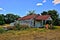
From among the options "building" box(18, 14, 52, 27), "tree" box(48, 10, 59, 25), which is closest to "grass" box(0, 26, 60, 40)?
"building" box(18, 14, 52, 27)

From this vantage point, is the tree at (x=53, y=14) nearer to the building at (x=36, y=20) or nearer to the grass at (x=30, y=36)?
the building at (x=36, y=20)

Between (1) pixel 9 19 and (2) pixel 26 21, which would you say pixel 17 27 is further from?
(1) pixel 9 19

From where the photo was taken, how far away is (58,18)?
3275 cm

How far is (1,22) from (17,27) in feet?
48.1

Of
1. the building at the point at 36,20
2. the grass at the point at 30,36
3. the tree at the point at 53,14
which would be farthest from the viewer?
the tree at the point at 53,14

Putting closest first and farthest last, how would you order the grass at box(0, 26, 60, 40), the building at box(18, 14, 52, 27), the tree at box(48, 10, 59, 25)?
the grass at box(0, 26, 60, 40)
the building at box(18, 14, 52, 27)
the tree at box(48, 10, 59, 25)

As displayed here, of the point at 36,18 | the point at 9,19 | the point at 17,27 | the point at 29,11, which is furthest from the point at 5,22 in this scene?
the point at 17,27

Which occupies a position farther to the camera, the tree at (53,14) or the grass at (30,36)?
the tree at (53,14)

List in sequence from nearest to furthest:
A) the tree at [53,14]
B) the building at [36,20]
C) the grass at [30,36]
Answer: the grass at [30,36] < the building at [36,20] < the tree at [53,14]

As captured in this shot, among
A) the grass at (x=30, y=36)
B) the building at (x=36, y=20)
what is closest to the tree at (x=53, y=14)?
the building at (x=36, y=20)

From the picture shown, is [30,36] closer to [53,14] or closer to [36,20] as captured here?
[36,20]

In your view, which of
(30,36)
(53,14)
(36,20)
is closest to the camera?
(30,36)

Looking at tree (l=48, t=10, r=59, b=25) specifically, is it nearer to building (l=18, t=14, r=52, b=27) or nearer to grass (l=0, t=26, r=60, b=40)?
building (l=18, t=14, r=52, b=27)

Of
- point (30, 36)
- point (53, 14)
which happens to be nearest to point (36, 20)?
point (53, 14)
